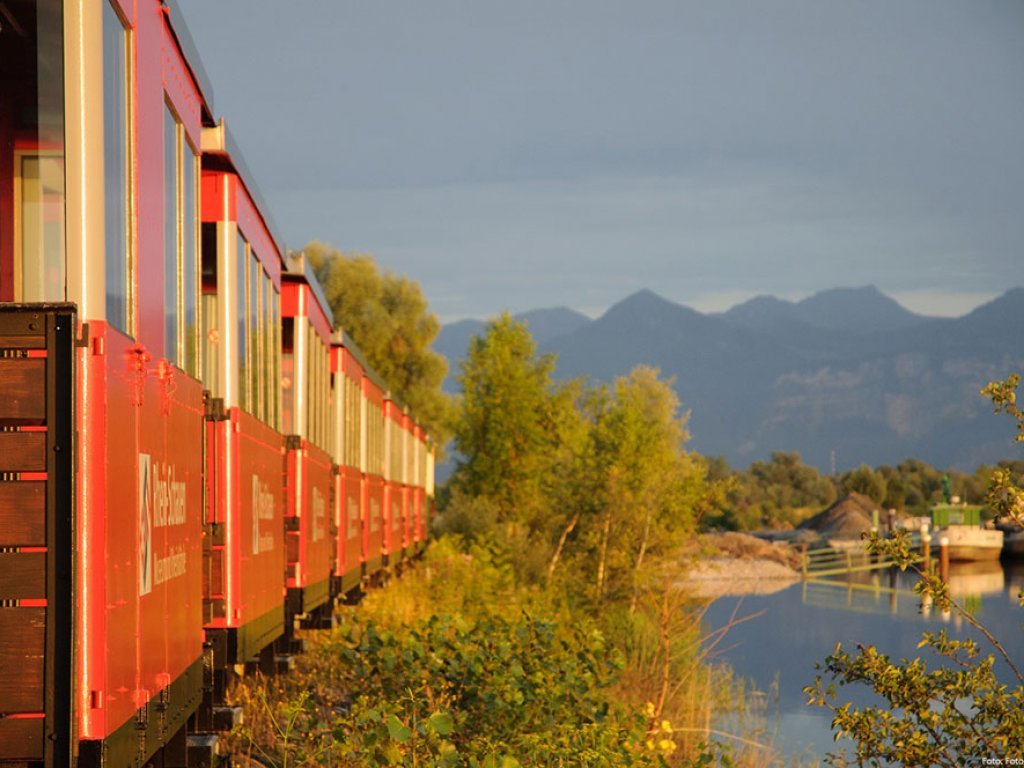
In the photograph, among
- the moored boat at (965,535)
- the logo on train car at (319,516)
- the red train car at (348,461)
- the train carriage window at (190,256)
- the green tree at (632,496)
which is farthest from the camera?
the moored boat at (965,535)

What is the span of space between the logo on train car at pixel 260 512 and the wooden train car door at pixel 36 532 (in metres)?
4.50

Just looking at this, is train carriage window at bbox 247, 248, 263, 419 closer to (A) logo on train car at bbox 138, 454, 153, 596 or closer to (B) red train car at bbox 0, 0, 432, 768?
(B) red train car at bbox 0, 0, 432, 768

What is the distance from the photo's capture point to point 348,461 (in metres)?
16.7

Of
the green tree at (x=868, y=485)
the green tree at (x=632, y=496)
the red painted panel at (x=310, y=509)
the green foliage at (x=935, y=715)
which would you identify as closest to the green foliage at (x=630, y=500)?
the green tree at (x=632, y=496)

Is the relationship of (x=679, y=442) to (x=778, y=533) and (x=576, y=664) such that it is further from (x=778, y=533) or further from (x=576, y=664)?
(x=576, y=664)

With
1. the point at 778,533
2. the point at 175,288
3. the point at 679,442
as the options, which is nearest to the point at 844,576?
the point at 679,442

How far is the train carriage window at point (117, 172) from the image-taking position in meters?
4.84

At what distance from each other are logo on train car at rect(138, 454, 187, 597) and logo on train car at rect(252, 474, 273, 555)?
2.64 meters

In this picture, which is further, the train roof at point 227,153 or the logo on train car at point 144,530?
the train roof at point 227,153

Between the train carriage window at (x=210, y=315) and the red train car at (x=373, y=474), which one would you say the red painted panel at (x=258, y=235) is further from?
the red train car at (x=373, y=474)

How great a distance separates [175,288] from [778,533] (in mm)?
101694

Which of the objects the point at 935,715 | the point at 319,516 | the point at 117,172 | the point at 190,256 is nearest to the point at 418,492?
the point at 319,516

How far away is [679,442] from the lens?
237 ft

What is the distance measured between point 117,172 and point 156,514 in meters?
1.28
